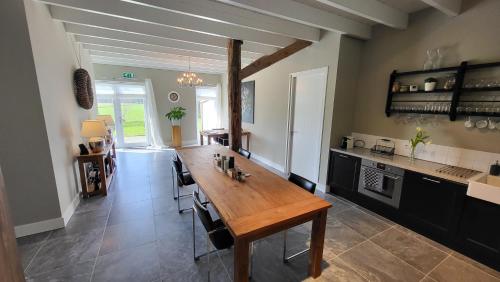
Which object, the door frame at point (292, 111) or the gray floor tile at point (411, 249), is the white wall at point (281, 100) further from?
the gray floor tile at point (411, 249)

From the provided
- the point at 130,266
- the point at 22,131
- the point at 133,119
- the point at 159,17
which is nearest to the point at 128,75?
the point at 133,119

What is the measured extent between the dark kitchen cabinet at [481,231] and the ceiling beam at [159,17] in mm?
3356

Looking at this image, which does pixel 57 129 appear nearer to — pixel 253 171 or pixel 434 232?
pixel 253 171

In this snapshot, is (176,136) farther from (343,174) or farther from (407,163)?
(407,163)

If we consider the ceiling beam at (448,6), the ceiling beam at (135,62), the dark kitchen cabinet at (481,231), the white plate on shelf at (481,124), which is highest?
the ceiling beam at (135,62)

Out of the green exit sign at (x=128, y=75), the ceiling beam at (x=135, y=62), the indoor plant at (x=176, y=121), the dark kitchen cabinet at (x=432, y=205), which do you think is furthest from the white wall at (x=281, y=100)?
the green exit sign at (x=128, y=75)

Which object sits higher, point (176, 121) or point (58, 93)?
Result: point (58, 93)

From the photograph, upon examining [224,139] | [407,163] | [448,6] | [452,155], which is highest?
[448,6]

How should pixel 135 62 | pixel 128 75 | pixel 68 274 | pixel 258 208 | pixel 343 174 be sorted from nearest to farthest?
pixel 258 208 < pixel 68 274 < pixel 343 174 < pixel 135 62 < pixel 128 75

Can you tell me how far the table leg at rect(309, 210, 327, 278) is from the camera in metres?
1.65

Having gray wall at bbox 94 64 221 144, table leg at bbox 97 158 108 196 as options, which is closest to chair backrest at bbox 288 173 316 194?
table leg at bbox 97 158 108 196

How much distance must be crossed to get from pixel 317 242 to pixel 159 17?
10.2 feet

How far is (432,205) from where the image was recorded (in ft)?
7.50

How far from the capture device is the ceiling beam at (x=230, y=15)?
2.30m
